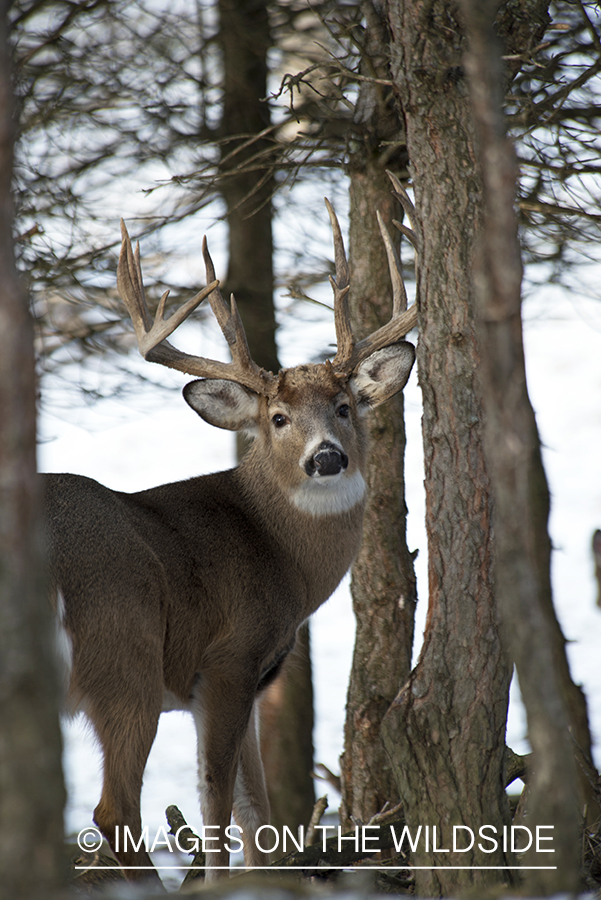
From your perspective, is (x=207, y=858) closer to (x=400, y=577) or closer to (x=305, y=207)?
(x=400, y=577)

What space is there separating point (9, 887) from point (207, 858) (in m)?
3.33

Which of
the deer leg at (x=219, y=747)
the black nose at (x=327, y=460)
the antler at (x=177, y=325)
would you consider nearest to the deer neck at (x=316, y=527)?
the black nose at (x=327, y=460)

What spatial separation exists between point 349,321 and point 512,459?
3.49 m

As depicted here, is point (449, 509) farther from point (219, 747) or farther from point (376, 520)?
point (376, 520)

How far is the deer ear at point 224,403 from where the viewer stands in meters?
5.80

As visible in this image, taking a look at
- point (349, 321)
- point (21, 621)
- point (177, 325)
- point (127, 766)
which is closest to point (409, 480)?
point (349, 321)

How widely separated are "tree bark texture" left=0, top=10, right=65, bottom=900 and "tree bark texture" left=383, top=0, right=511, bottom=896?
6.96 feet

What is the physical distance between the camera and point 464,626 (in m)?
3.74

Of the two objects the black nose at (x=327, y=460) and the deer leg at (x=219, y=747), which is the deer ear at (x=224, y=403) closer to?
the black nose at (x=327, y=460)

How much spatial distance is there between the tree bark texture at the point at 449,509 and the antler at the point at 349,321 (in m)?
1.42

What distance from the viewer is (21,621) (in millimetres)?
1845

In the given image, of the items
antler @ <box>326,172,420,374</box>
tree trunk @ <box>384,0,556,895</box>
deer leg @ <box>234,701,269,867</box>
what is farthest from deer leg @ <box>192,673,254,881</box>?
antler @ <box>326,172,420,374</box>

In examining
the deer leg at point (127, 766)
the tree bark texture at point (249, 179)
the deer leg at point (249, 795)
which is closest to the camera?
the deer leg at point (127, 766)

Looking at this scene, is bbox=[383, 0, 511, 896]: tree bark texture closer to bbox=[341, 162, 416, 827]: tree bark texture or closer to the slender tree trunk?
bbox=[341, 162, 416, 827]: tree bark texture
